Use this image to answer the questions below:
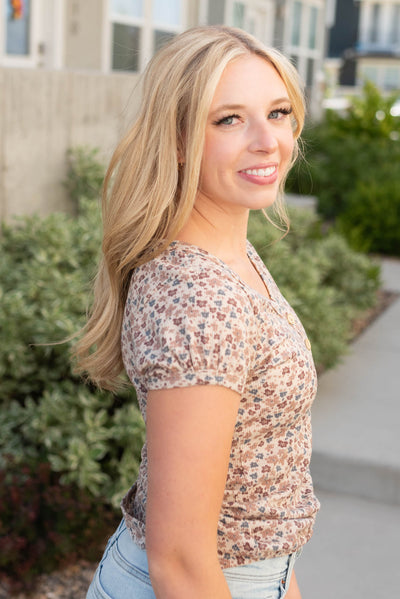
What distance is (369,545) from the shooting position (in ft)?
11.9

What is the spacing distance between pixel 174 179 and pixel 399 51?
216ft

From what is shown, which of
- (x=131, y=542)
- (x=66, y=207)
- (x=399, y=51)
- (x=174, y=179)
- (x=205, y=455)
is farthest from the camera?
(x=399, y=51)

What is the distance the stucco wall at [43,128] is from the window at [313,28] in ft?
42.7

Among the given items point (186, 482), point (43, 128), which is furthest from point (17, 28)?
point (186, 482)

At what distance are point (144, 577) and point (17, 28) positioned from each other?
7089mm

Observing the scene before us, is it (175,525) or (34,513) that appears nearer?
(175,525)

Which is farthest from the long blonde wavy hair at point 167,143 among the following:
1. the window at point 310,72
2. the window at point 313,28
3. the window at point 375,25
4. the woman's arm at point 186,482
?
the window at point 375,25

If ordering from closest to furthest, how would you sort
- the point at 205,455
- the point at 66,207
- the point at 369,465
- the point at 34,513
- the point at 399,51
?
the point at 205,455
the point at 34,513
the point at 369,465
the point at 66,207
the point at 399,51

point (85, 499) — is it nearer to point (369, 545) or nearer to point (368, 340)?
point (369, 545)

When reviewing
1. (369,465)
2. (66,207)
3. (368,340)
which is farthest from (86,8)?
(369,465)

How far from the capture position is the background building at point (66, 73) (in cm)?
502

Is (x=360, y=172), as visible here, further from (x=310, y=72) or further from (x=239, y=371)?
(x=239, y=371)

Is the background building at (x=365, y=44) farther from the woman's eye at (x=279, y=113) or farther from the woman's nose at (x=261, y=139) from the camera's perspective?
the woman's nose at (x=261, y=139)

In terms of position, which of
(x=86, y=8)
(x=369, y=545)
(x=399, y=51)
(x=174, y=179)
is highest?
(x=399, y=51)
